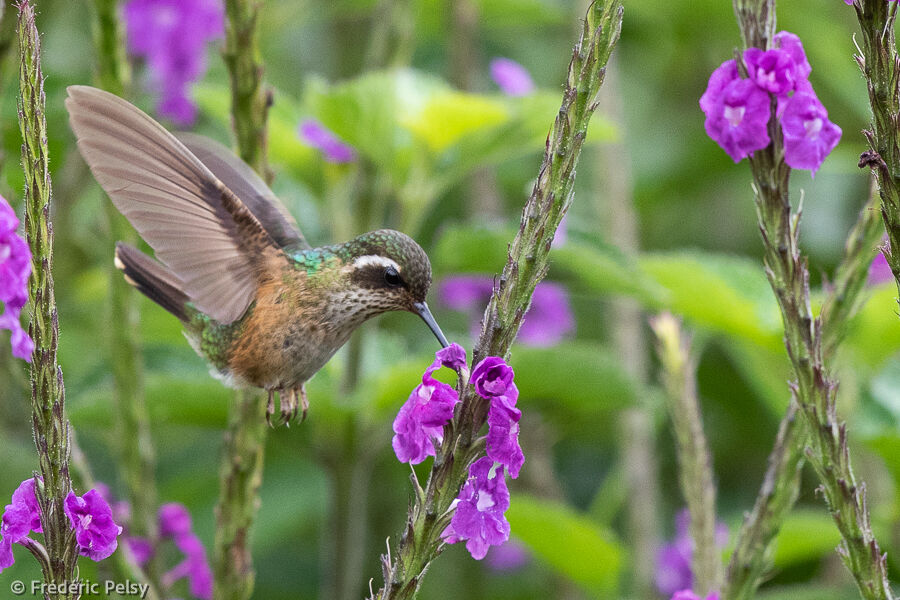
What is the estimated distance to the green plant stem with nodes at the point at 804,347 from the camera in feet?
3.68

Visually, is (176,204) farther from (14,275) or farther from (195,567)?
(195,567)

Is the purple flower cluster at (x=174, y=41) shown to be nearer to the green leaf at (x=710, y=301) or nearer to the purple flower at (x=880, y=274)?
the green leaf at (x=710, y=301)

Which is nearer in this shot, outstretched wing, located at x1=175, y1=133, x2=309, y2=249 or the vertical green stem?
outstretched wing, located at x1=175, y1=133, x2=309, y2=249

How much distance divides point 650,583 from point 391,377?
3.00 feet

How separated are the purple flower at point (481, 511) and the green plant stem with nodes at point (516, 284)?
0.02 m

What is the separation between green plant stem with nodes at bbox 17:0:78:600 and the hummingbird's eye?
0.66 m

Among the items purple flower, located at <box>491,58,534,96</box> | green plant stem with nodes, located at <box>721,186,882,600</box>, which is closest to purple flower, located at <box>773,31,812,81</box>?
green plant stem with nodes, located at <box>721,186,882,600</box>

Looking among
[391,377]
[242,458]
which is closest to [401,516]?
[391,377]

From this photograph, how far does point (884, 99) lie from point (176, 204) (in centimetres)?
94

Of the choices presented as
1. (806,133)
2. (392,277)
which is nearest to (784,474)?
(806,133)

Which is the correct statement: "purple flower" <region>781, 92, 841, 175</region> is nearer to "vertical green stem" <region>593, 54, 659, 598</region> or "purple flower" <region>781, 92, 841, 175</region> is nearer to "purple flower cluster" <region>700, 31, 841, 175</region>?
"purple flower cluster" <region>700, 31, 841, 175</region>

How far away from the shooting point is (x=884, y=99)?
104 centimetres

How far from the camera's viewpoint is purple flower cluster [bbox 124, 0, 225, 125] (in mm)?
2945

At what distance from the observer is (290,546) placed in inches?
142
